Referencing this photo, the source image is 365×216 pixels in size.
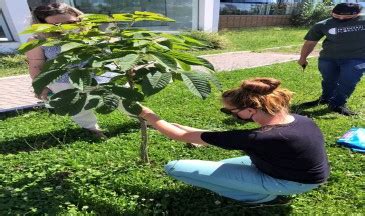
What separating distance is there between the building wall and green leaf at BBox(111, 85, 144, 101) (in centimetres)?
1539

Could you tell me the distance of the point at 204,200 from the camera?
123 inches

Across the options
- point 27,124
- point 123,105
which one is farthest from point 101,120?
point 123,105

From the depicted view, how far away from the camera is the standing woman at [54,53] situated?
12.2ft

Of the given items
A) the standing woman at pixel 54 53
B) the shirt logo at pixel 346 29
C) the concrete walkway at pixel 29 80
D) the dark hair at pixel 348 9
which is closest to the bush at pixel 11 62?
the concrete walkway at pixel 29 80

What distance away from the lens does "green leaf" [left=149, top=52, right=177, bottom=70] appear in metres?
2.32

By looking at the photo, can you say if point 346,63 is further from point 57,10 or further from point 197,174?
point 57,10

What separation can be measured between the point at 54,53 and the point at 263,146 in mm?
2406

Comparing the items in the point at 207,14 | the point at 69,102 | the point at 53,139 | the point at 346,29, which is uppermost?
the point at 69,102

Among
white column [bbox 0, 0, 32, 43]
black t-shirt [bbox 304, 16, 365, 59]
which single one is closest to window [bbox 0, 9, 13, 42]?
white column [bbox 0, 0, 32, 43]

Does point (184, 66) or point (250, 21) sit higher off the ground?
point (184, 66)

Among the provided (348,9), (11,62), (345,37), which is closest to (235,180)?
(345,37)

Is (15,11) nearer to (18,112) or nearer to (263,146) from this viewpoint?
(18,112)

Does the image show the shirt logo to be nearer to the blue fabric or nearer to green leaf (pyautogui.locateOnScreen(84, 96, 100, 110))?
the blue fabric

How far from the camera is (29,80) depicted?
7.85 m
